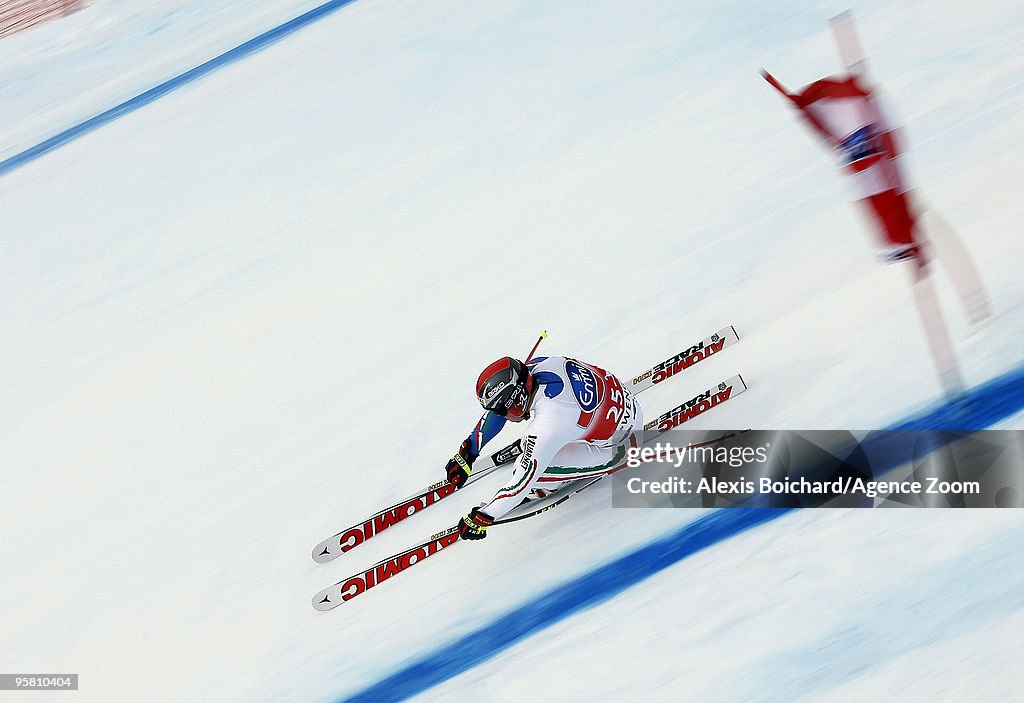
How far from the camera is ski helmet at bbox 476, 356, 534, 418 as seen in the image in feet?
12.3

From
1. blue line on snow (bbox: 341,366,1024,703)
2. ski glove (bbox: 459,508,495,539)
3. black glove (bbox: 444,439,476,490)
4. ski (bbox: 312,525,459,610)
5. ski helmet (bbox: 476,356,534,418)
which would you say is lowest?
blue line on snow (bbox: 341,366,1024,703)

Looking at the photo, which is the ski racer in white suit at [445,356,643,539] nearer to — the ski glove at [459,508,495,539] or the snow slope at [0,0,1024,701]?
the ski glove at [459,508,495,539]

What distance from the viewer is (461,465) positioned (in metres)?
4.24

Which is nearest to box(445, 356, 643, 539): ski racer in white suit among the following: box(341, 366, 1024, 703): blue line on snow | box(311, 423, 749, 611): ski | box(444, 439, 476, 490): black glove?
box(311, 423, 749, 611): ski

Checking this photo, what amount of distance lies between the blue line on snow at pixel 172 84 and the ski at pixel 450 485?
612cm

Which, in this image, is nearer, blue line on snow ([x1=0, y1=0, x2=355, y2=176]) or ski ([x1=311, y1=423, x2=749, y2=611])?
ski ([x1=311, y1=423, x2=749, y2=611])

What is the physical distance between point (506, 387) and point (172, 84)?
6807 millimetres

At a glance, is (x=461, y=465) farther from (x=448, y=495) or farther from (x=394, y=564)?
(x=394, y=564)

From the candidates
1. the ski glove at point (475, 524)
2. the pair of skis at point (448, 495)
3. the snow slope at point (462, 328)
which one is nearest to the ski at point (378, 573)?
the pair of skis at point (448, 495)

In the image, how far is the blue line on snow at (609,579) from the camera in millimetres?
3844

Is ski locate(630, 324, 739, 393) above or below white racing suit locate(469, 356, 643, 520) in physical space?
above

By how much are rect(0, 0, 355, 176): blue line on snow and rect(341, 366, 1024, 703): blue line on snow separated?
22.8 feet

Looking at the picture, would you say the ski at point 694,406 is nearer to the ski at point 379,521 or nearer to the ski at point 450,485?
the ski at point 450,485

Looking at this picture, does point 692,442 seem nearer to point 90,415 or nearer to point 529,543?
point 529,543
